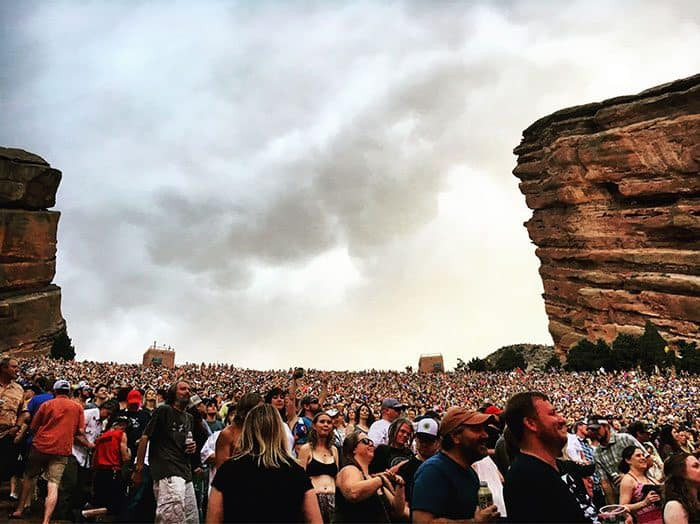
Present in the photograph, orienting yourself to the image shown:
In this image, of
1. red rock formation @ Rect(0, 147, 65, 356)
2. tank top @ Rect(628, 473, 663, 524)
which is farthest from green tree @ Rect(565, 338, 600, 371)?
tank top @ Rect(628, 473, 663, 524)

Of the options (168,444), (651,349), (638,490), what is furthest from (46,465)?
(651,349)

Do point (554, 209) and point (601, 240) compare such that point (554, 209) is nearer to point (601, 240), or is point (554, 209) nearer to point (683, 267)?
point (601, 240)

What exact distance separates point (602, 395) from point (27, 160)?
132 ft

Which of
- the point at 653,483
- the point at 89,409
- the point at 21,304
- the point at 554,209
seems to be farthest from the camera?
the point at 554,209

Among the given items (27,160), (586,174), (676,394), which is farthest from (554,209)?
(27,160)

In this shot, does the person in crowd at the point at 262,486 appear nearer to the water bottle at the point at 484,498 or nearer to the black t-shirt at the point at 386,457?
the water bottle at the point at 484,498

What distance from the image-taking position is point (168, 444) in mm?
5602

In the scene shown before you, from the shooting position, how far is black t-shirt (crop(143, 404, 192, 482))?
5.54m

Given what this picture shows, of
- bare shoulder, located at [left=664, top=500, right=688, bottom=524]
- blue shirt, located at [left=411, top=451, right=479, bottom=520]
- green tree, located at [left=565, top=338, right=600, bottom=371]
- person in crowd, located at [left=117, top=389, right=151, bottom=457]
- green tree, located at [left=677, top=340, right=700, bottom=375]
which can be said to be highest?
green tree, located at [left=565, top=338, right=600, bottom=371]

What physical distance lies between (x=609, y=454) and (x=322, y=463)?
11.5 feet

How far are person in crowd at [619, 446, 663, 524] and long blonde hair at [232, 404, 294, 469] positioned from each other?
3276mm

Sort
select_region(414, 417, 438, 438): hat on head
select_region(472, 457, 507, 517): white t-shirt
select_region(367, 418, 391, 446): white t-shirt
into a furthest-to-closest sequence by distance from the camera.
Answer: select_region(367, 418, 391, 446): white t-shirt, select_region(414, 417, 438, 438): hat on head, select_region(472, 457, 507, 517): white t-shirt

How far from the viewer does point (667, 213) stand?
157ft

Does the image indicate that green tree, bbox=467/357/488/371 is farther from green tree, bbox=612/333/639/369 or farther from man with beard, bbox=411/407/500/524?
man with beard, bbox=411/407/500/524
